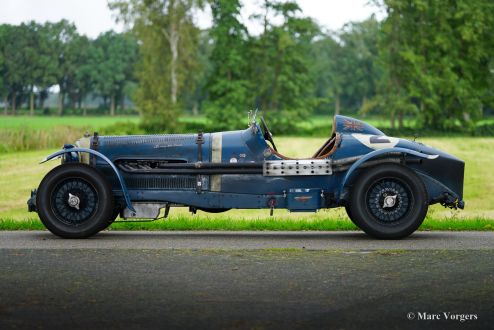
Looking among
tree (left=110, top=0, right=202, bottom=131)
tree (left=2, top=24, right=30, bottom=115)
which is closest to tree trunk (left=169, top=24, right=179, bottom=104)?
tree (left=110, top=0, right=202, bottom=131)

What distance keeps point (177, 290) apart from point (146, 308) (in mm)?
719

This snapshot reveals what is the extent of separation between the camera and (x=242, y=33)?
64.8 meters

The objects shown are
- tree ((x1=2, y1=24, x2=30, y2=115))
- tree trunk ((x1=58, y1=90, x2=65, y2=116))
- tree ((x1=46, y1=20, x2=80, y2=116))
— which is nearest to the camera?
tree ((x1=2, y1=24, x2=30, y2=115))

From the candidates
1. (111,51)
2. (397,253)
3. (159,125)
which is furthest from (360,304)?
(111,51)

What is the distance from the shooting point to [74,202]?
10641 millimetres

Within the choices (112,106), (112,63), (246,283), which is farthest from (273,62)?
(246,283)

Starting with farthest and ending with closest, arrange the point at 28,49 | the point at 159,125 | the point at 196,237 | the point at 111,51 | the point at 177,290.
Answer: the point at 111,51
the point at 28,49
the point at 159,125
the point at 196,237
the point at 177,290

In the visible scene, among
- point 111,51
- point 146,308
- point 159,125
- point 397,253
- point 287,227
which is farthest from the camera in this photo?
point 111,51

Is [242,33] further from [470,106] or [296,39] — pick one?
[470,106]

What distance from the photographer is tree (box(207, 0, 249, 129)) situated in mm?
61469

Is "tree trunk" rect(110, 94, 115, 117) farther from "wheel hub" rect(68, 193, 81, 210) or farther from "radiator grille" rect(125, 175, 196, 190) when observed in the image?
"wheel hub" rect(68, 193, 81, 210)

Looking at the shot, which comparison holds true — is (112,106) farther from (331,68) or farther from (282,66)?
(282,66)

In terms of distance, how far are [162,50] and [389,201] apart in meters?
52.2

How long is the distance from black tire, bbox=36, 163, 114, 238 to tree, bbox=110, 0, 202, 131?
48.3 metres
